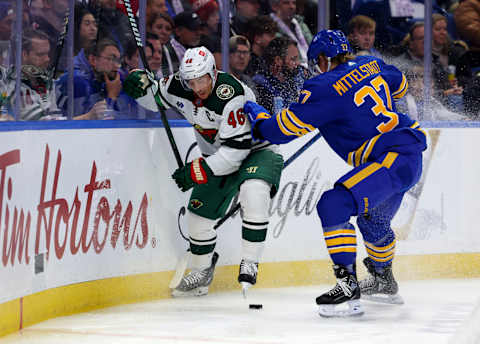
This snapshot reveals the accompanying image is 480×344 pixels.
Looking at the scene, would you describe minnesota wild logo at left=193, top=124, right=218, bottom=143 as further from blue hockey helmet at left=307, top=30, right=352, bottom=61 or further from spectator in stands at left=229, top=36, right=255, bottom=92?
spectator in stands at left=229, top=36, right=255, bottom=92

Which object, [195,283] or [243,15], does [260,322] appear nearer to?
[195,283]

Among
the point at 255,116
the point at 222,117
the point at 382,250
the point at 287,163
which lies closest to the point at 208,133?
the point at 222,117

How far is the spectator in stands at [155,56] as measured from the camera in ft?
16.6

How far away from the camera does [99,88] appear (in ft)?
15.0

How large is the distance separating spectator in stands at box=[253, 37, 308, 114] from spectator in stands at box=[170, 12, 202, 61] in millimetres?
454

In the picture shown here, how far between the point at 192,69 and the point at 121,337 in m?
1.22

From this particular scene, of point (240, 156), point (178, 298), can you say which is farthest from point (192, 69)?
point (178, 298)

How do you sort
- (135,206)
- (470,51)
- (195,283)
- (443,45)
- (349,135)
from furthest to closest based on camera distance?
(470,51), (443,45), (195,283), (135,206), (349,135)

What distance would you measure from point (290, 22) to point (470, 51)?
132cm

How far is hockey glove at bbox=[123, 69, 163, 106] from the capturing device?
14.0ft

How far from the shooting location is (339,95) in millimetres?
3727

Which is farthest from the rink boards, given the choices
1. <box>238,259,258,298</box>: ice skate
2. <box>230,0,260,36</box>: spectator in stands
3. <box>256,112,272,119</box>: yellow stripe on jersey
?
<box>230,0,260,36</box>: spectator in stands

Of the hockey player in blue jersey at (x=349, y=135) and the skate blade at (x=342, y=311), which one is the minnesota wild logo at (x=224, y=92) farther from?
the skate blade at (x=342, y=311)

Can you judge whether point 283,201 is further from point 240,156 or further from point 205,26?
point 205,26
